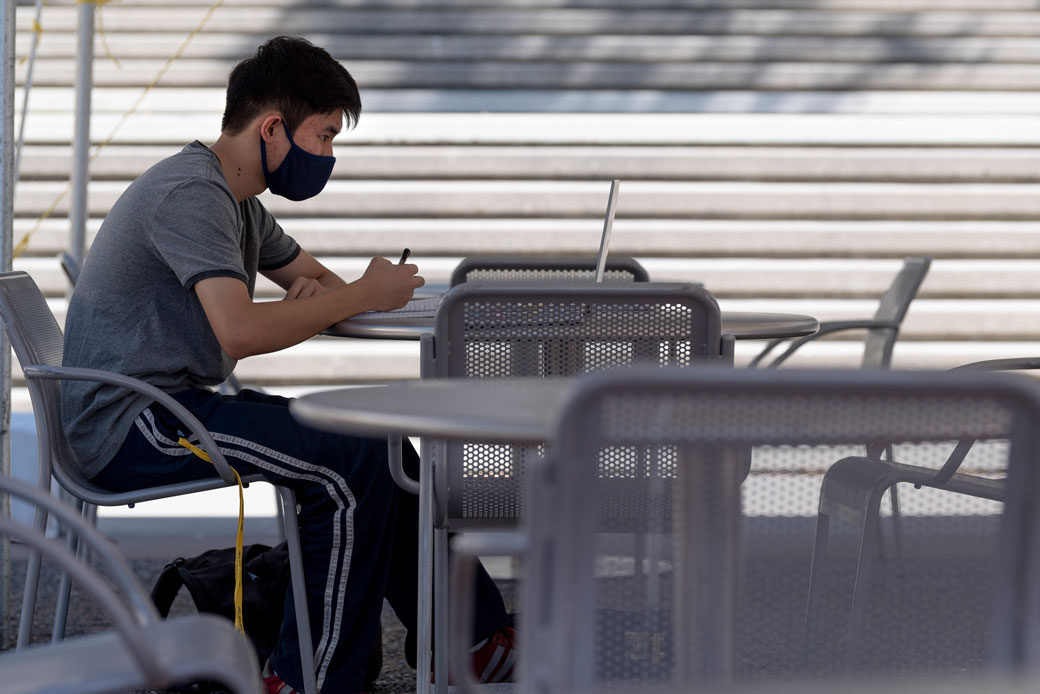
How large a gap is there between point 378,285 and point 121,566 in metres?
1.09

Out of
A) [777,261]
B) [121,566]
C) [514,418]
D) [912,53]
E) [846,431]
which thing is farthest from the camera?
[912,53]

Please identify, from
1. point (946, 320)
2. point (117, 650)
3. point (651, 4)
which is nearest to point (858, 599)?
point (117, 650)

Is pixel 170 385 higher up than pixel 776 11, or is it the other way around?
pixel 776 11

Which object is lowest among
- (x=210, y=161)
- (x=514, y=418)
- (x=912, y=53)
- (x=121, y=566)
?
(x=121, y=566)

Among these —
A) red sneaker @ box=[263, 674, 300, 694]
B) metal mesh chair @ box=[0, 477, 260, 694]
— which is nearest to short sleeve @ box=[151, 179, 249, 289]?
red sneaker @ box=[263, 674, 300, 694]

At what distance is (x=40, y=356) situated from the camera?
226 cm

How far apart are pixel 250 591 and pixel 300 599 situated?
1.28 ft

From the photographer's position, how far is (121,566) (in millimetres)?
1303

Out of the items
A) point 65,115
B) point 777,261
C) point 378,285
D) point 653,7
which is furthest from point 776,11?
point 378,285

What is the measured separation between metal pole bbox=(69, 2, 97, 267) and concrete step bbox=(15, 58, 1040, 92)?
219cm

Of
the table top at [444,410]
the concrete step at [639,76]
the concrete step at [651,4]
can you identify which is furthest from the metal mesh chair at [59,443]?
the concrete step at [651,4]

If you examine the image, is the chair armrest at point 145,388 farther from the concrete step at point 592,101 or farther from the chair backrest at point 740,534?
the concrete step at point 592,101

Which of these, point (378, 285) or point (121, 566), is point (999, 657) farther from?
point (378, 285)

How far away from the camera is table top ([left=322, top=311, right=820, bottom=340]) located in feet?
7.24
